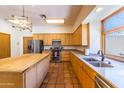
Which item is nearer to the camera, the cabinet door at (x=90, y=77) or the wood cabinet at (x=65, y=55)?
the cabinet door at (x=90, y=77)

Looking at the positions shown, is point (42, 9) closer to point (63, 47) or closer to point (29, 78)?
point (29, 78)

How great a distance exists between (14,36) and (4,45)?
1941 mm

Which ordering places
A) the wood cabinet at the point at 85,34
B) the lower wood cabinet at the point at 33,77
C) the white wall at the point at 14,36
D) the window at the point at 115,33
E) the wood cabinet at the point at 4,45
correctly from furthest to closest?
the white wall at the point at 14,36
the wood cabinet at the point at 4,45
the wood cabinet at the point at 85,34
the window at the point at 115,33
the lower wood cabinet at the point at 33,77

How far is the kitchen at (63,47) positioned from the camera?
246 cm

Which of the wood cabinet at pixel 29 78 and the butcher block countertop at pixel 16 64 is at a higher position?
the butcher block countertop at pixel 16 64

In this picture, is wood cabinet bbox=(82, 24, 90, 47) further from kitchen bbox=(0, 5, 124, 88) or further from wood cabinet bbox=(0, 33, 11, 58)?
wood cabinet bbox=(0, 33, 11, 58)

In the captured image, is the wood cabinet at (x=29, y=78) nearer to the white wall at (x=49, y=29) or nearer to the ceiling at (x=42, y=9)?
the ceiling at (x=42, y=9)

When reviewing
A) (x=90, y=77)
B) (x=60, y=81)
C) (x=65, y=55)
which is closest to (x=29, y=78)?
(x=90, y=77)

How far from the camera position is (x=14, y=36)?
10547 mm

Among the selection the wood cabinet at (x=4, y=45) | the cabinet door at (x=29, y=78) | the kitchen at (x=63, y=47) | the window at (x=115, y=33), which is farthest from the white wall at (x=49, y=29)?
the cabinet door at (x=29, y=78)

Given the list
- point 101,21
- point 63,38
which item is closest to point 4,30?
point 63,38

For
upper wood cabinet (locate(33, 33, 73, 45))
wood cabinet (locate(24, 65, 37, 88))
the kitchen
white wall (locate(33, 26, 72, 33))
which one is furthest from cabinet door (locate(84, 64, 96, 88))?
white wall (locate(33, 26, 72, 33))

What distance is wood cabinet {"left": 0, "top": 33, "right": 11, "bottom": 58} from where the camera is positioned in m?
8.34
